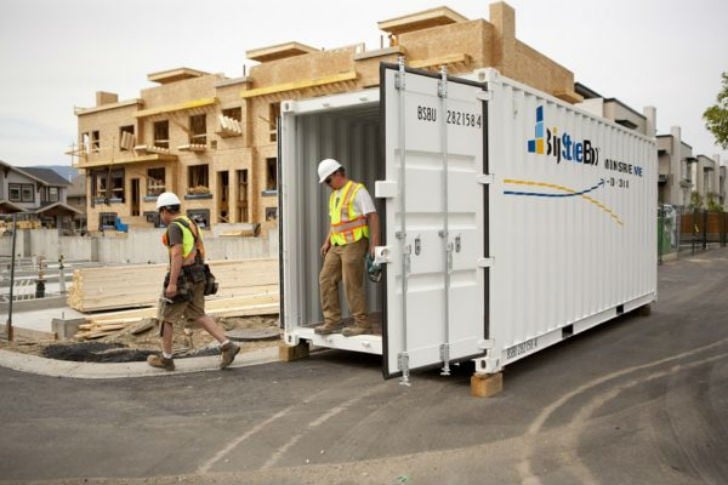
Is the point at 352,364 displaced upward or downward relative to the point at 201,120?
downward

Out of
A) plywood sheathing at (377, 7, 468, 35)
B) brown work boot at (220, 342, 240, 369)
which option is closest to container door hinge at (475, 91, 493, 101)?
brown work boot at (220, 342, 240, 369)

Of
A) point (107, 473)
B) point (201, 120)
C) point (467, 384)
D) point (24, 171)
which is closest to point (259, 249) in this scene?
point (201, 120)

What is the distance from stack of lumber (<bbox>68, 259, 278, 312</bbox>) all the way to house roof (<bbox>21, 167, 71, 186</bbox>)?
6751 cm

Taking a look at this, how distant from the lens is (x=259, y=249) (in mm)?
27000

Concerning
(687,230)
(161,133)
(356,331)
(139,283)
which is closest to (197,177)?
(161,133)

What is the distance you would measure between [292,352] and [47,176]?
2991 inches

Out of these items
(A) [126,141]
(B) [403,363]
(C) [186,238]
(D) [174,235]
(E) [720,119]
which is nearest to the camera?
(B) [403,363]

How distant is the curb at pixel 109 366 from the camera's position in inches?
299

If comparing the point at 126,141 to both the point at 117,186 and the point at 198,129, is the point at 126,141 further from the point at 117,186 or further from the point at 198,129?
the point at 198,129

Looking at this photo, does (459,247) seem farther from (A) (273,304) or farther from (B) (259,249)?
(B) (259,249)

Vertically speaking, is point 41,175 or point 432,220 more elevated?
point 41,175

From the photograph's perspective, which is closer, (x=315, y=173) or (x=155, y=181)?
(x=315, y=173)

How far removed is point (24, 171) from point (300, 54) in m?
44.8

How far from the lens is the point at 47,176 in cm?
7556
